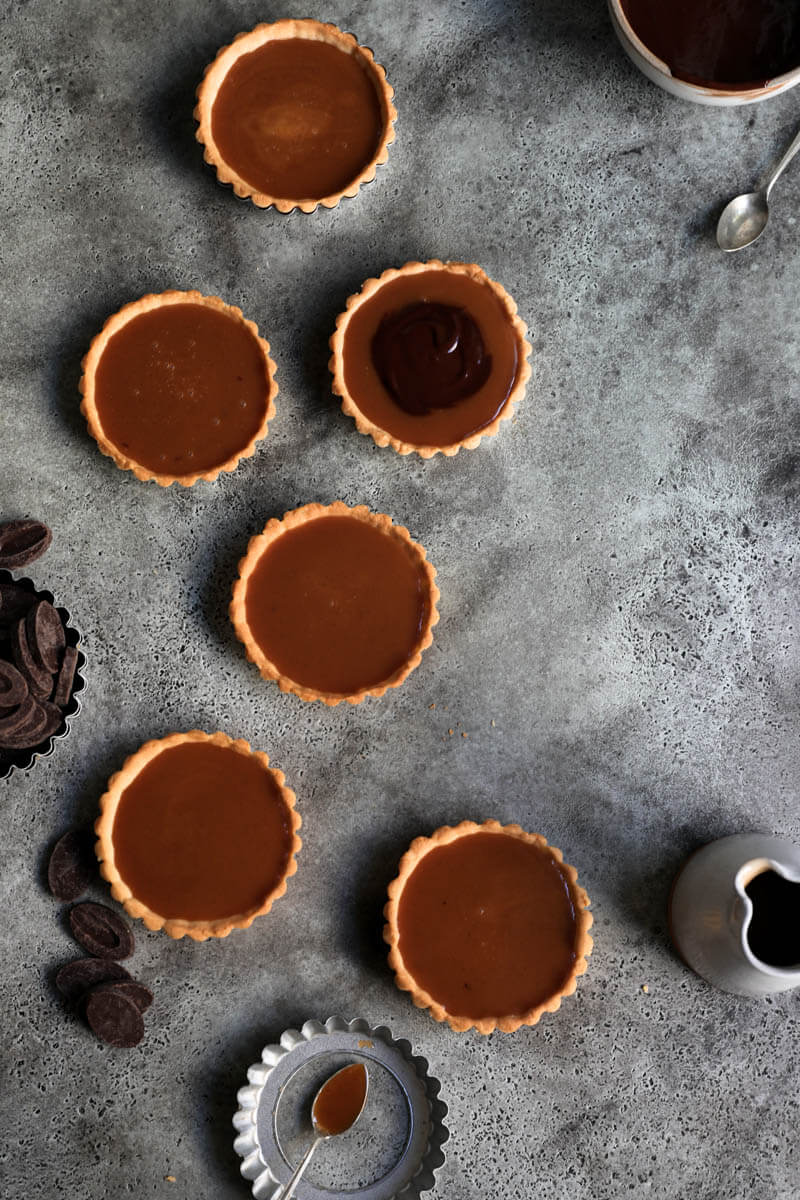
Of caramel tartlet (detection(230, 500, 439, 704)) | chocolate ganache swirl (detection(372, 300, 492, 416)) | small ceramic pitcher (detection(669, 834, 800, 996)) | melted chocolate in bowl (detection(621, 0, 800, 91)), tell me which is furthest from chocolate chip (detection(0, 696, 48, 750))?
melted chocolate in bowl (detection(621, 0, 800, 91))

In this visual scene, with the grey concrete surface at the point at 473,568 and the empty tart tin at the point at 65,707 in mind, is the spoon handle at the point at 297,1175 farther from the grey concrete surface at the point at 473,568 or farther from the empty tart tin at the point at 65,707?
the empty tart tin at the point at 65,707

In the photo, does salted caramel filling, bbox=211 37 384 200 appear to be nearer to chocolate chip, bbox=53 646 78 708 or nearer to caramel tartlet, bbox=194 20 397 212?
caramel tartlet, bbox=194 20 397 212

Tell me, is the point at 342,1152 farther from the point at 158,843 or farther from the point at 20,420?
the point at 20,420

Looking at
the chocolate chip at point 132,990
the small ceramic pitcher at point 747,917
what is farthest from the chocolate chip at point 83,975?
the small ceramic pitcher at point 747,917

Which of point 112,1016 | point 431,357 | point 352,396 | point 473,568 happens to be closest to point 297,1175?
point 112,1016

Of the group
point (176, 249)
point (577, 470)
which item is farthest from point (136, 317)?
point (577, 470)

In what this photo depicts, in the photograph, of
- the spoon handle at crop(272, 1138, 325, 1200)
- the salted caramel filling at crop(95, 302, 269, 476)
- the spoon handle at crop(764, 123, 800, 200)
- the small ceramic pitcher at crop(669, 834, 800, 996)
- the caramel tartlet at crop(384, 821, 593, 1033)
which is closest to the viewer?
the small ceramic pitcher at crop(669, 834, 800, 996)
